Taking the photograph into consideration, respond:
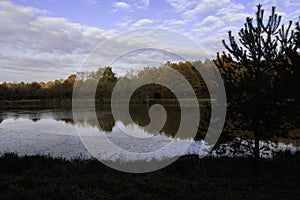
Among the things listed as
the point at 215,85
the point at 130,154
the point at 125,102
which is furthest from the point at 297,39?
the point at 125,102

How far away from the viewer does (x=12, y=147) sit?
1434 cm

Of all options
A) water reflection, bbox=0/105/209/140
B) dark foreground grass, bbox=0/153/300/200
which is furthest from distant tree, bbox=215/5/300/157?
water reflection, bbox=0/105/209/140

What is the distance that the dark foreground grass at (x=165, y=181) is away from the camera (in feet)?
16.3

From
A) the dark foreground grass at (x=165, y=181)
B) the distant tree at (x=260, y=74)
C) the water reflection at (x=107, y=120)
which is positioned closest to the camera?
the dark foreground grass at (x=165, y=181)

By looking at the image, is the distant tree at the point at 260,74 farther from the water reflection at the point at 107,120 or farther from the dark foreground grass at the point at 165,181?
the water reflection at the point at 107,120

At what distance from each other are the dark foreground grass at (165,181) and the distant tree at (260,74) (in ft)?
3.30

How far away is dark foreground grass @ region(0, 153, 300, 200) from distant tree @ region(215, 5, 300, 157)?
1.01 metres

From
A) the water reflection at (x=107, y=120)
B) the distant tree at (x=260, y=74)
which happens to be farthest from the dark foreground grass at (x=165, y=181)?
the water reflection at (x=107, y=120)

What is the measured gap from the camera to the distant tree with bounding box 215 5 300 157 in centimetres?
687

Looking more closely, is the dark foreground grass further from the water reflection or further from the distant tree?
the water reflection

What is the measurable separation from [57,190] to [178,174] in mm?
2978

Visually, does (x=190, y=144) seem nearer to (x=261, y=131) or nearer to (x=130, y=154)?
(x=130, y=154)

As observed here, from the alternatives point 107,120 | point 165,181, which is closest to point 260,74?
point 165,181

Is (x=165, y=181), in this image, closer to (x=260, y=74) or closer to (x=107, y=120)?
(x=260, y=74)
